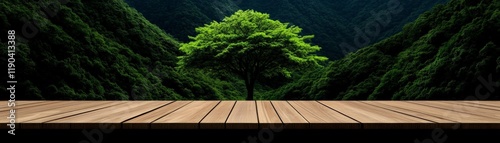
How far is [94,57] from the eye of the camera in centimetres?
1575

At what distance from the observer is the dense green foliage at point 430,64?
35.5 feet

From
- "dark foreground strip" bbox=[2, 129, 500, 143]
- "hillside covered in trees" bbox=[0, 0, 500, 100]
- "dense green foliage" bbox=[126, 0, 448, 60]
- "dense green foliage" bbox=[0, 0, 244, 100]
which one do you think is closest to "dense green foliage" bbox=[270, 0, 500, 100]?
"hillside covered in trees" bbox=[0, 0, 500, 100]

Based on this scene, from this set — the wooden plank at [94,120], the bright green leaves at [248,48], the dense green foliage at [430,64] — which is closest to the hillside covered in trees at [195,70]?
the dense green foliage at [430,64]

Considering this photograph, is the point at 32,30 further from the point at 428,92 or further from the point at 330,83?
the point at 428,92

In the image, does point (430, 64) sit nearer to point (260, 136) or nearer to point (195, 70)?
point (195, 70)

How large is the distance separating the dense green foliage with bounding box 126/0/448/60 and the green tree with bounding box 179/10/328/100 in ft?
54.0

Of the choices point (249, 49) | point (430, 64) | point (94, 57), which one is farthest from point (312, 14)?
point (94, 57)

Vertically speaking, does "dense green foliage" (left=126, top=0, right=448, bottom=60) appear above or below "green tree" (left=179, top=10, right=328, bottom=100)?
above

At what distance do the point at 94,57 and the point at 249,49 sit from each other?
6929mm

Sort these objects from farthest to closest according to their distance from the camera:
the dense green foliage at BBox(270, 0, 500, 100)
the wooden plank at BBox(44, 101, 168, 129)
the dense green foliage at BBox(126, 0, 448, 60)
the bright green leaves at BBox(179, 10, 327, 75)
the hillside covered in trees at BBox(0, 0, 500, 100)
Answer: the dense green foliage at BBox(126, 0, 448, 60)
the bright green leaves at BBox(179, 10, 327, 75)
the hillside covered in trees at BBox(0, 0, 500, 100)
the dense green foliage at BBox(270, 0, 500, 100)
the wooden plank at BBox(44, 101, 168, 129)

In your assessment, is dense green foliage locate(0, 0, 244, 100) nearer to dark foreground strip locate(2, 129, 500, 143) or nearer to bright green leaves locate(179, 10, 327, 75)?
bright green leaves locate(179, 10, 327, 75)

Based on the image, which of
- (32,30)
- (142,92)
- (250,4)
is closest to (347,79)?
(142,92)

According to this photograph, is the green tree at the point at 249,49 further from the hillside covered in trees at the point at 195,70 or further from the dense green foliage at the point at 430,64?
the dense green foliage at the point at 430,64

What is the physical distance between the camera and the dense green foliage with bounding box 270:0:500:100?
1083 centimetres
